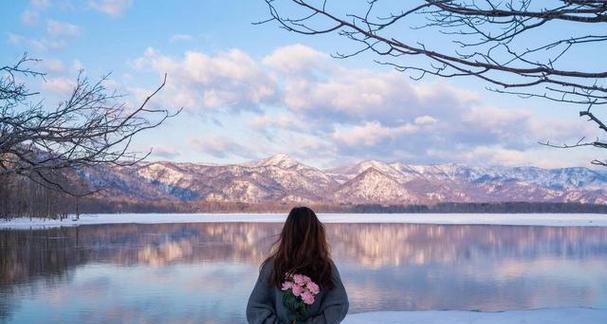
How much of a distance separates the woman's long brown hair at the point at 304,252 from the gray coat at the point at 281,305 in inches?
1.6

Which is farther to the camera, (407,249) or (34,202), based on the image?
(34,202)

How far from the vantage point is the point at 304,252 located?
9.07 ft

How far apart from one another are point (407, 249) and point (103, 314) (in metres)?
15.0

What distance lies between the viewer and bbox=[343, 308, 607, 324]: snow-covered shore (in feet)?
28.8

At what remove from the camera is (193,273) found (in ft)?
52.2

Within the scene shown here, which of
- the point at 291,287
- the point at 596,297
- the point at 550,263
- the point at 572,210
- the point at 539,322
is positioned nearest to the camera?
the point at 291,287

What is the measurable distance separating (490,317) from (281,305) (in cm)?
703

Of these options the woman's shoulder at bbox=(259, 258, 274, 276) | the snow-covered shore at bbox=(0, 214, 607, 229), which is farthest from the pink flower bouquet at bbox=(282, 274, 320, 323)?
the snow-covered shore at bbox=(0, 214, 607, 229)

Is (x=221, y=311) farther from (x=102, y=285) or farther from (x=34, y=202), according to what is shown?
(x=34, y=202)

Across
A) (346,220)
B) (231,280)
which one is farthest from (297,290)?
(346,220)

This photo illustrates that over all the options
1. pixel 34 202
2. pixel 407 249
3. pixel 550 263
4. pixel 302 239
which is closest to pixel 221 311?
pixel 302 239

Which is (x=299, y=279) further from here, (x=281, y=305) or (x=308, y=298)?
(x=281, y=305)

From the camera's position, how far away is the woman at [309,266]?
9.07 ft

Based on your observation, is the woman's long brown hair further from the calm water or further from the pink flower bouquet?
the calm water
